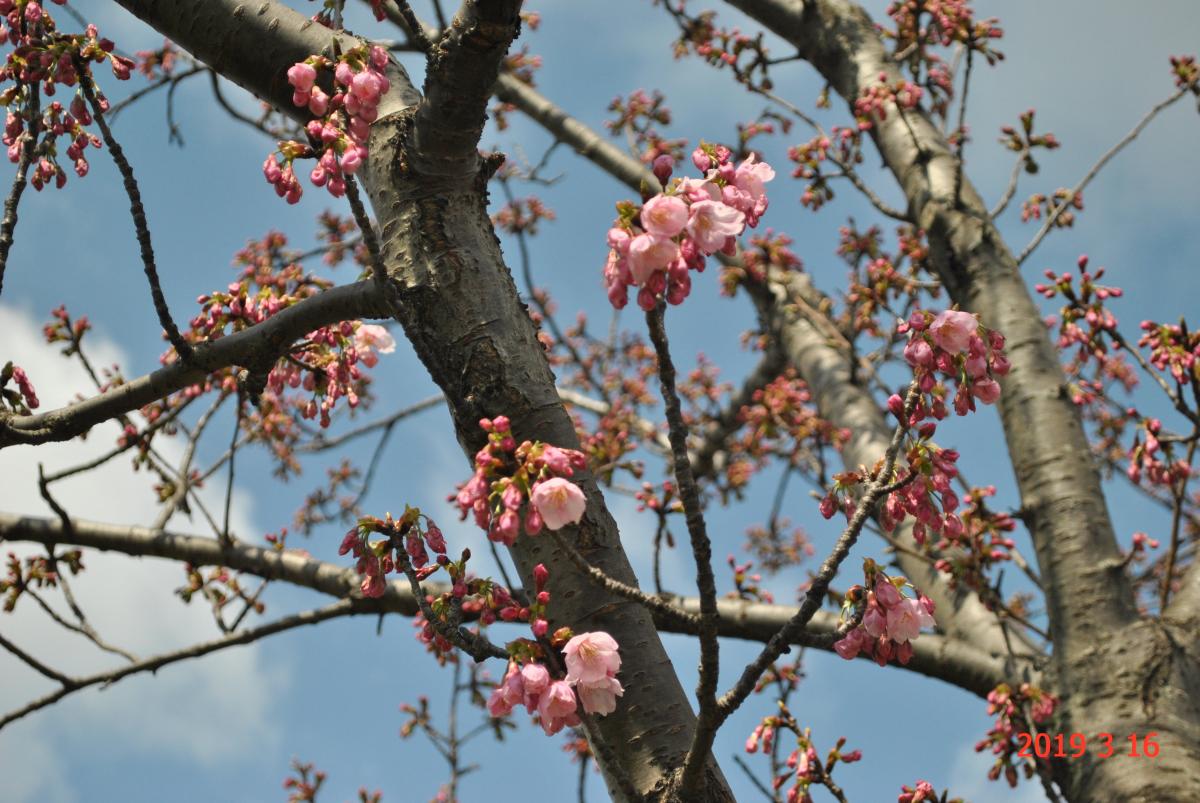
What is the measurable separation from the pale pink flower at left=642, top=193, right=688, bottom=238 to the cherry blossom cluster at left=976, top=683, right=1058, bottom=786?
2.82 m

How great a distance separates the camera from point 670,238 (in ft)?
4.29

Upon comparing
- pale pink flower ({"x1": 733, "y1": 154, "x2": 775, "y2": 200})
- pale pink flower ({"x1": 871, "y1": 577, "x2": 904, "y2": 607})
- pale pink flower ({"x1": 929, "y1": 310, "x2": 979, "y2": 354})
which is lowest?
pale pink flower ({"x1": 871, "y1": 577, "x2": 904, "y2": 607})

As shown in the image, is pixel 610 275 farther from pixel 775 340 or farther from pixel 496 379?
pixel 775 340

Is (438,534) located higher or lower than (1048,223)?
lower

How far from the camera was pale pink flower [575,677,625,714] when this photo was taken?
1.52 meters

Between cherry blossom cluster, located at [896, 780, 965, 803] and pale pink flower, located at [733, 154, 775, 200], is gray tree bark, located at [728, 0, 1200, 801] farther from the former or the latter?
pale pink flower, located at [733, 154, 775, 200]

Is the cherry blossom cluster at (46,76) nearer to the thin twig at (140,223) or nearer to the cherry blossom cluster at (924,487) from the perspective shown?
the thin twig at (140,223)

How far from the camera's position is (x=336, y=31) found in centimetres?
195

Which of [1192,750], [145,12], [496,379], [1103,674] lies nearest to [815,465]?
[1103,674]

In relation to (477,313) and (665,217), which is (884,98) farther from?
(665,217)

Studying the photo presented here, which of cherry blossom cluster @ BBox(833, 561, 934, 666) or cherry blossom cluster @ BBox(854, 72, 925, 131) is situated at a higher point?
cherry blossom cluster @ BBox(854, 72, 925, 131)

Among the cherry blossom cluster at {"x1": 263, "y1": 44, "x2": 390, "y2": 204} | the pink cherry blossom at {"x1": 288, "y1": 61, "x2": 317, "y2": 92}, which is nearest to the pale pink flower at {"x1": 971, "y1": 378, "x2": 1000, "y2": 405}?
the cherry blossom cluster at {"x1": 263, "y1": 44, "x2": 390, "y2": 204}

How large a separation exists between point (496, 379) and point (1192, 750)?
2.70 m

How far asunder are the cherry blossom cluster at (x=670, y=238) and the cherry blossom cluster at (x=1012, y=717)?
270 cm
